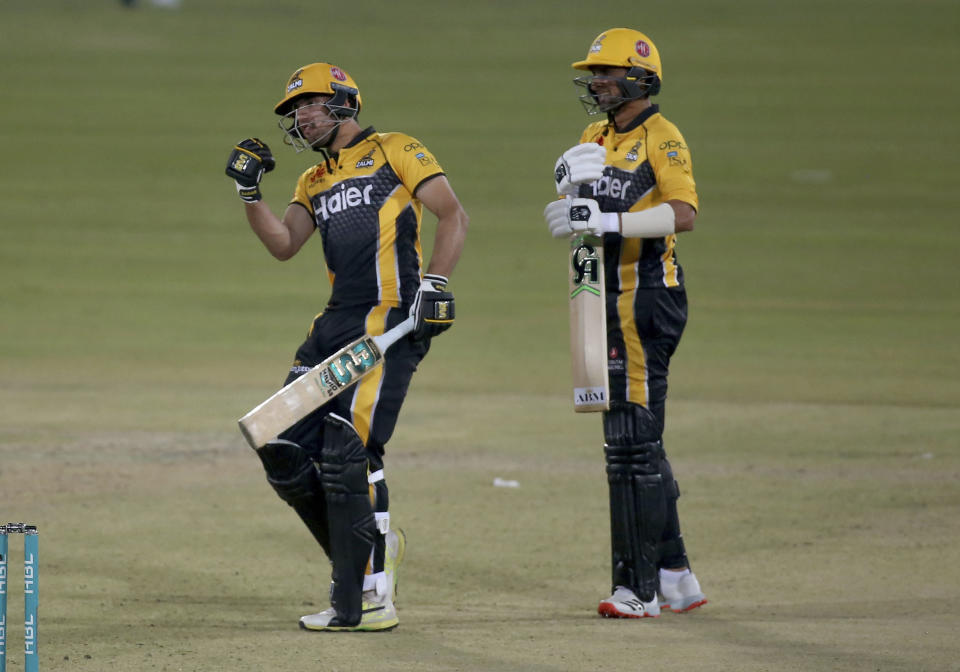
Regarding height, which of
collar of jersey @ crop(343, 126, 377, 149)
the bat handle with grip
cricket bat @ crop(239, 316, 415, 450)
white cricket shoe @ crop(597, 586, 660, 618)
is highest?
collar of jersey @ crop(343, 126, 377, 149)

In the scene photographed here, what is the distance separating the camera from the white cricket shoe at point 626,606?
249 inches

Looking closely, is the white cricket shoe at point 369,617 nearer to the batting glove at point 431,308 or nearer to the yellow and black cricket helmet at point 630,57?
the batting glove at point 431,308

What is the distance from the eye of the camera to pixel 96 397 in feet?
39.8

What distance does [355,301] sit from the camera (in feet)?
20.9

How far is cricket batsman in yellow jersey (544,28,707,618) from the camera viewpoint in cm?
640

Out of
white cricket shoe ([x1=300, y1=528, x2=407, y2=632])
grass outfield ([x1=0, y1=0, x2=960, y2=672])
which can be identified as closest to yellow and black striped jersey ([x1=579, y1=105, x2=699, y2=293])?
Result: grass outfield ([x1=0, y1=0, x2=960, y2=672])

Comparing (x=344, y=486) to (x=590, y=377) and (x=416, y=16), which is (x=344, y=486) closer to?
(x=590, y=377)

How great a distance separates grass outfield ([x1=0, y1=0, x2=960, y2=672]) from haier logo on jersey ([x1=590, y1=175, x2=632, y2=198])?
5.69 feet

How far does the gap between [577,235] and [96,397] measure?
6.65 m

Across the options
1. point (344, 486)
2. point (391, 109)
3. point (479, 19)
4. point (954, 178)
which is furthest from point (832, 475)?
point (479, 19)

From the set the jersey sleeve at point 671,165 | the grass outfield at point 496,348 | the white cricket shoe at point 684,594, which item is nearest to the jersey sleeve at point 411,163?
the jersey sleeve at point 671,165

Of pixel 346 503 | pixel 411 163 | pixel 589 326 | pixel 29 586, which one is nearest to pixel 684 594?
pixel 589 326

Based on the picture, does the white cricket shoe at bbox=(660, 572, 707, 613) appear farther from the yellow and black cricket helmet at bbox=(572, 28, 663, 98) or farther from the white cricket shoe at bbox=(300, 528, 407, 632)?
the yellow and black cricket helmet at bbox=(572, 28, 663, 98)

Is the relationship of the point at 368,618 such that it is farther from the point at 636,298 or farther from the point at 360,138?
the point at 360,138
